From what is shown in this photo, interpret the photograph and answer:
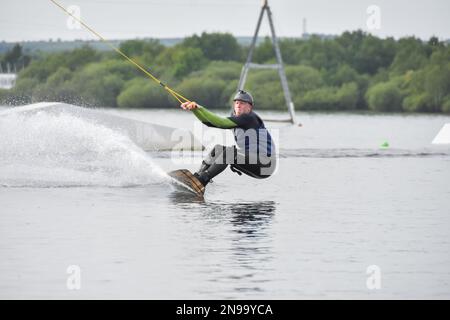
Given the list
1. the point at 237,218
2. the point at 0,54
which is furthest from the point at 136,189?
the point at 0,54

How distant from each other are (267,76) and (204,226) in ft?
220

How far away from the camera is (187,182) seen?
19469mm

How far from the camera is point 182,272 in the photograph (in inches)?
501

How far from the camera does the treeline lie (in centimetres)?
7631

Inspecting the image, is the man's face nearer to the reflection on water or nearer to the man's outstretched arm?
the man's outstretched arm

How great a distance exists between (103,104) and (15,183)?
5964cm

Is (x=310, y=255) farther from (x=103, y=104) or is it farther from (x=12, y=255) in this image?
(x=103, y=104)

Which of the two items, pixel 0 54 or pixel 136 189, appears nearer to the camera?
pixel 136 189

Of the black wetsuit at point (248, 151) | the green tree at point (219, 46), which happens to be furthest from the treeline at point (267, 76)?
the black wetsuit at point (248, 151)

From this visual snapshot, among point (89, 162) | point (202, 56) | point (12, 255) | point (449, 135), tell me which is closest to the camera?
point (12, 255)

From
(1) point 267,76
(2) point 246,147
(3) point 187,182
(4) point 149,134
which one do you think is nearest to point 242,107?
(2) point 246,147

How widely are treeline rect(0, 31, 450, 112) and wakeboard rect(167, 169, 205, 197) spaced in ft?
151

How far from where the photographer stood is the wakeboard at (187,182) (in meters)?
19.2

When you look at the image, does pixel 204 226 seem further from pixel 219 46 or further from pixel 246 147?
pixel 219 46
